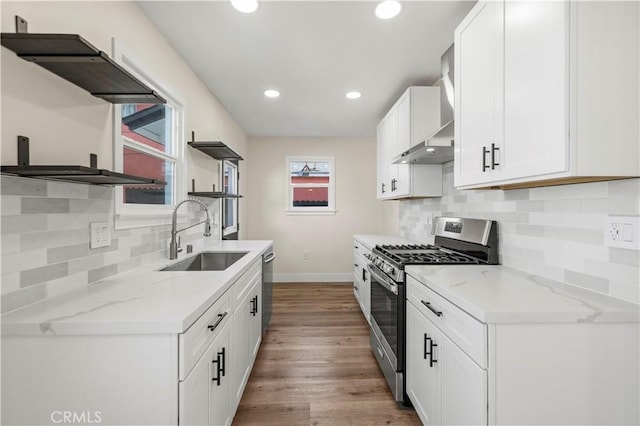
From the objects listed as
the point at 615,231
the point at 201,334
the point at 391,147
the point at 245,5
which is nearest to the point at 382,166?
the point at 391,147

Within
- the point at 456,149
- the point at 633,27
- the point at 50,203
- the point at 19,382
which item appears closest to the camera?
the point at 19,382

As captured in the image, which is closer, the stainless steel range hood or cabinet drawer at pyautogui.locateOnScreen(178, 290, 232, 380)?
cabinet drawer at pyautogui.locateOnScreen(178, 290, 232, 380)

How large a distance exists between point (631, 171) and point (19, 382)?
2204 millimetres

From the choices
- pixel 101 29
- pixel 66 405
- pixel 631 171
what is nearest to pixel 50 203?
pixel 66 405

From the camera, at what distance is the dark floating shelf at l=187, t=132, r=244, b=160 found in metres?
2.69

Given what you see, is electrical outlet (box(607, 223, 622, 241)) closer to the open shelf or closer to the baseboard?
the open shelf

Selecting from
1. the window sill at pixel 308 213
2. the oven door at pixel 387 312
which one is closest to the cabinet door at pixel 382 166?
the window sill at pixel 308 213

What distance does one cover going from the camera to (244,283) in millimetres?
2008

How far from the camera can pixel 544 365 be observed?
1132 millimetres

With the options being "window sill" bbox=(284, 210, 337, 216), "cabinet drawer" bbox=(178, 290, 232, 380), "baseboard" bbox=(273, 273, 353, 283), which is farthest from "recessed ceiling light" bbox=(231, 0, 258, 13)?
"baseboard" bbox=(273, 273, 353, 283)

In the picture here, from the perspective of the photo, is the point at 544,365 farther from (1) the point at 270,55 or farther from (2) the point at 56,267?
(1) the point at 270,55

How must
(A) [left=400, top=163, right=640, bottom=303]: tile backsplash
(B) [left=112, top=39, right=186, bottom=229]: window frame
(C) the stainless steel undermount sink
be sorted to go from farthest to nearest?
(C) the stainless steel undermount sink, (B) [left=112, top=39, right=186, bottom=229]: window frame, (A) [left=400, top=163, right=640, bottom=303]: tile backsplash

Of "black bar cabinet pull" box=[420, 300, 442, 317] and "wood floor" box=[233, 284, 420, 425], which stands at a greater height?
"black bar cabinet pull" box=[420, 300, 442, 317]

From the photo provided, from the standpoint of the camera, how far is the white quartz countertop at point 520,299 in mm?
1120
